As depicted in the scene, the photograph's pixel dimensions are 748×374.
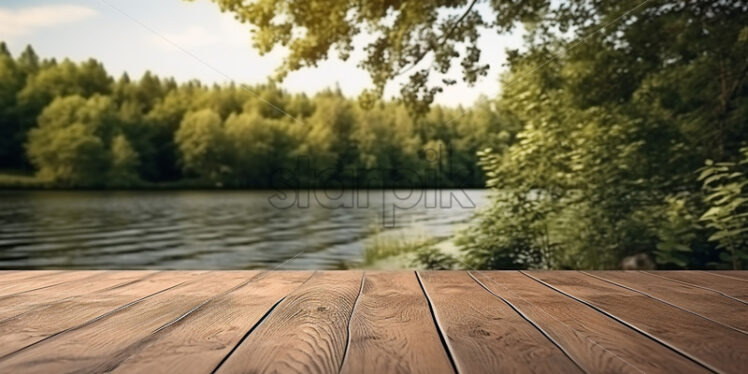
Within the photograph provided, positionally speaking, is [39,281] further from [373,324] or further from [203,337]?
[373,324]

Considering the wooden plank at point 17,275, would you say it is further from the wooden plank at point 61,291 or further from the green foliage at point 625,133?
the green foliage at point 625,133

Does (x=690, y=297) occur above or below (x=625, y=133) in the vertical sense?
below

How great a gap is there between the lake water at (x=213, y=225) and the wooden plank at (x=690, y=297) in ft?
6.69

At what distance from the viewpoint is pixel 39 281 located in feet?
7.09

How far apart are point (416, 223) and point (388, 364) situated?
348cm

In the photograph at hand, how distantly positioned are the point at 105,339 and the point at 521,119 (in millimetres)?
3485

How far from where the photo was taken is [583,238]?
157 inches

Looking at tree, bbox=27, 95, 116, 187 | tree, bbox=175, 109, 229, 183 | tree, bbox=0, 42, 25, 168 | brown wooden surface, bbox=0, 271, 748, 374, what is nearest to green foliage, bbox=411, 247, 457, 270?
tree, bbox=175, 109, 229, 183

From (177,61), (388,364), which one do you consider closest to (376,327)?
(388,364)

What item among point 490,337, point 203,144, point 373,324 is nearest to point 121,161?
point 203,144

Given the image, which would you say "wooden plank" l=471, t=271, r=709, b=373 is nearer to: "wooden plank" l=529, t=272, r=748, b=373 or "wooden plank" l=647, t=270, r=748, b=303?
"wooden plank" l=529, t=272, r=748, b=373

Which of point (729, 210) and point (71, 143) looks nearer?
point (729, 210)

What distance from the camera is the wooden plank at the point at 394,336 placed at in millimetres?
1043

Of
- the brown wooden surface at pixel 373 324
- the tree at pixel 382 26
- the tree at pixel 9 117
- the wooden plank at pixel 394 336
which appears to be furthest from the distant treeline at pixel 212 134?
the wooden plank at pixel 394 336
